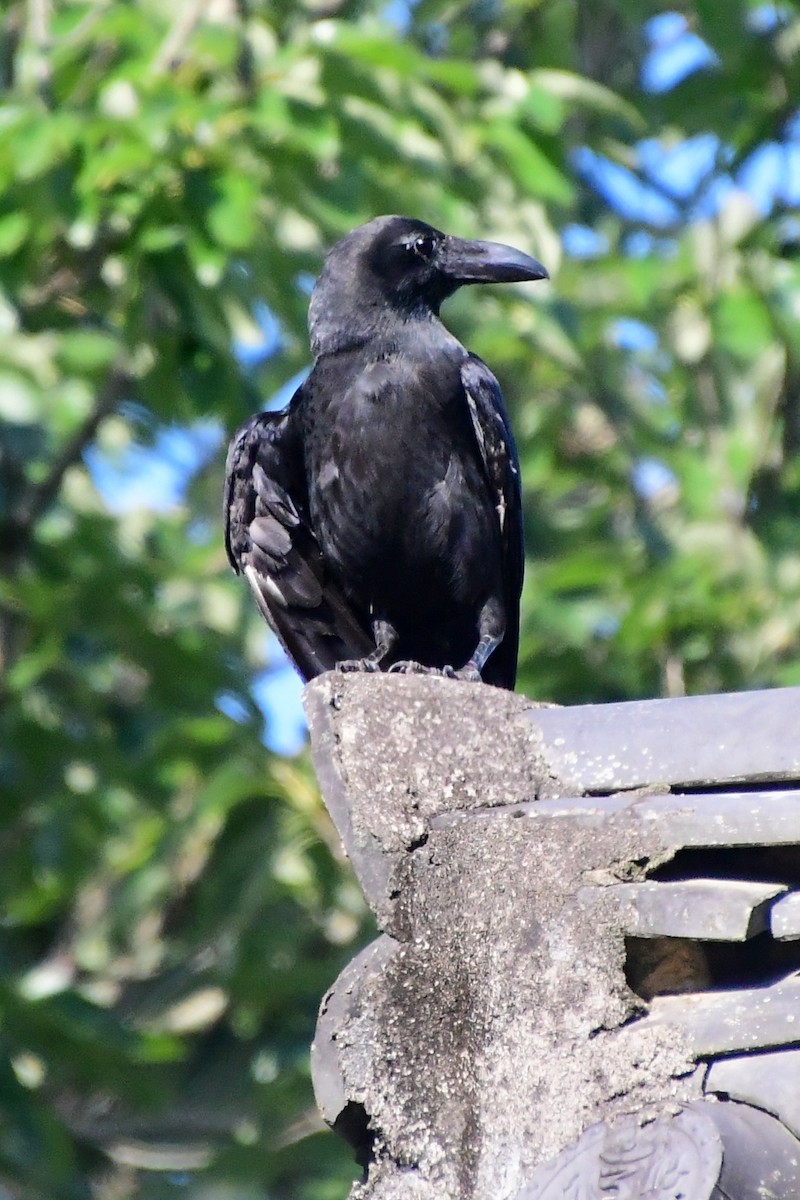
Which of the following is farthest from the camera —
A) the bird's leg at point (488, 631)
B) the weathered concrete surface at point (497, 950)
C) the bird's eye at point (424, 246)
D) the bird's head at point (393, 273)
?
the bird's eye at point (424, 246)

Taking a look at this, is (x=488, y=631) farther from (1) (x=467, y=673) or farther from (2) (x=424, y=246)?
(2) (x=424, y=246)

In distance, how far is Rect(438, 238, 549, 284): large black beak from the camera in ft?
15.1

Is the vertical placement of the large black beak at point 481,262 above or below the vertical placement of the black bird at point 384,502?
above

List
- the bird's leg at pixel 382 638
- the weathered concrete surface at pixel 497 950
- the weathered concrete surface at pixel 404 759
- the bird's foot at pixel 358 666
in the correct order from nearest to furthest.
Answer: the weathered concrete surface at pixel 497 950 < the weathered concrete surface at pixel 404 759 < the bird's foot at pixel 358 666 < the bird's leg at pixel 382 638

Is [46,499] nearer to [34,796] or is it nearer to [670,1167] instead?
[34,796]

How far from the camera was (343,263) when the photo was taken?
4.69 metres

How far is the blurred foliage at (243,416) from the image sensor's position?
16.0ft

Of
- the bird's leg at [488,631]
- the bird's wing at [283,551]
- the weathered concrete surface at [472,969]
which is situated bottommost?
the weathered concrete surface at [472,969]

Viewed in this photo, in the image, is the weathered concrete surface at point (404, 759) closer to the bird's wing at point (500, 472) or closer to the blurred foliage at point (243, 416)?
the bird's wing at point (500, 472)

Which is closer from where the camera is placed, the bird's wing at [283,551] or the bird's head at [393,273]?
the bird's wing at [283,551]

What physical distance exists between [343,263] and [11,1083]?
2.32 meters

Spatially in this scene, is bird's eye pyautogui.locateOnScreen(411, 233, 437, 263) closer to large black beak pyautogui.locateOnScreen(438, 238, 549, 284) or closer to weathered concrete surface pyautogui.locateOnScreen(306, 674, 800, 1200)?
large black beak pyautogui.locateOnScreen(438, 238, 549, 284)

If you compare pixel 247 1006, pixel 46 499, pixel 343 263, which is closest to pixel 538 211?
pixel 343 263

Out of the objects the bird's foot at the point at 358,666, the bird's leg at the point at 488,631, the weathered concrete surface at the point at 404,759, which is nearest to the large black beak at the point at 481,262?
the bird's leg at the point at 488,631
